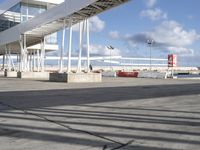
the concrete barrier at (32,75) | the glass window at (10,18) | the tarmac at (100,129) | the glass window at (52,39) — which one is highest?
the glass window at (10,18)

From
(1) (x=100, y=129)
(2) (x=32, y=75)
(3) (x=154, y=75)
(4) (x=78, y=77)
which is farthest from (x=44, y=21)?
(1) (x=100, y=129)

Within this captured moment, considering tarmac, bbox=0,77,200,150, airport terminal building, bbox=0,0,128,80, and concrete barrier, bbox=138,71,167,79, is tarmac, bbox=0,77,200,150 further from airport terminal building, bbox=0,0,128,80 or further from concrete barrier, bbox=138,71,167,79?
concrete barrier, bbox=138,71,167,79

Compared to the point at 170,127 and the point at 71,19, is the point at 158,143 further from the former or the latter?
the point at 71,19

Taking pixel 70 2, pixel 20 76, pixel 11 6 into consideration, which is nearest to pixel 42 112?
pixel 70 2

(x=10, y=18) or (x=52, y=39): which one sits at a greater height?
(x=10, y=18)

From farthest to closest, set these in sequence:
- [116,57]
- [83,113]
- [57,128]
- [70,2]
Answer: [116,57] → [70,2] → [83,113] → [57,128]

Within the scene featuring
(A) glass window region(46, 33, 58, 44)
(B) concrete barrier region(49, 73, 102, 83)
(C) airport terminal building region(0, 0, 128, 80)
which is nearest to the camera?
(C) airport terminal building region(0, 0, 128, 80)

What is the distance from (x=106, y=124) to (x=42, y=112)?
3.55m

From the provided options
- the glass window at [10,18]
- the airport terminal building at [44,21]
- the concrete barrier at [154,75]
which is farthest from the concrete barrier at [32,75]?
the concrete barrier at [154,75]

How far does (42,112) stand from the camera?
12867 mm

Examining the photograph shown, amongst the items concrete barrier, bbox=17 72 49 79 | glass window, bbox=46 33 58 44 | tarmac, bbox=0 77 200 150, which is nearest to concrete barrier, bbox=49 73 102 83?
concrete barrier, bbox=17 72 49 79

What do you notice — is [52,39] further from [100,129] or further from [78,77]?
[100,129]

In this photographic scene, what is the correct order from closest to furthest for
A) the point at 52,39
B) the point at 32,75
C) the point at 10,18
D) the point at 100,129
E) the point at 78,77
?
the point at 100,129, the point at 78,77, the point at 32,75, the point at 10,18, the point at 52,39

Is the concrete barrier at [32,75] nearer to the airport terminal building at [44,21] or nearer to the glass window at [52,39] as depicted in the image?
the airport terminal building at [44,21]
